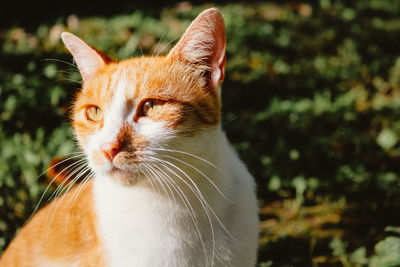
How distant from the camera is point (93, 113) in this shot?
6.42ft

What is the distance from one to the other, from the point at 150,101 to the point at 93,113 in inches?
14.0

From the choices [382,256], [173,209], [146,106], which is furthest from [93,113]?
[382,256]

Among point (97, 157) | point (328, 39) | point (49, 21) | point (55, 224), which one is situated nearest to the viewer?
point (97, 157)

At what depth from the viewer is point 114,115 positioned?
5.67 ft

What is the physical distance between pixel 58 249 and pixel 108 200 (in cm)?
46

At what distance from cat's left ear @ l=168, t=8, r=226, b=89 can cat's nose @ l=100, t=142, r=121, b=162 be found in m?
0.60

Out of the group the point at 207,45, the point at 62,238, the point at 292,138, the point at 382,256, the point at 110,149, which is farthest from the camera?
the point at 292,138

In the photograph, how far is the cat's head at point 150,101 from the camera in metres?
1.67

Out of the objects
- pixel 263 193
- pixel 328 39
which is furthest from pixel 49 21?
pixel 263 193

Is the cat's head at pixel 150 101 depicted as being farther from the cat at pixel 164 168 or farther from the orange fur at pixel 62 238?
the orange fur at pixel 62 238

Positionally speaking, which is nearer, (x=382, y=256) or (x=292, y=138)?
(x=382, y=256)

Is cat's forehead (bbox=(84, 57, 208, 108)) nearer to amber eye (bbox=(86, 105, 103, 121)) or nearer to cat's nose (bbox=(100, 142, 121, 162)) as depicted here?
amber eye (bbox=(86, 105, 103, 121))

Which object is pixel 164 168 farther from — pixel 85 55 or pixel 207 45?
pixel 85 55

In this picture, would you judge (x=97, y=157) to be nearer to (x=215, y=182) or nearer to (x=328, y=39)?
(x=215, y=182)
